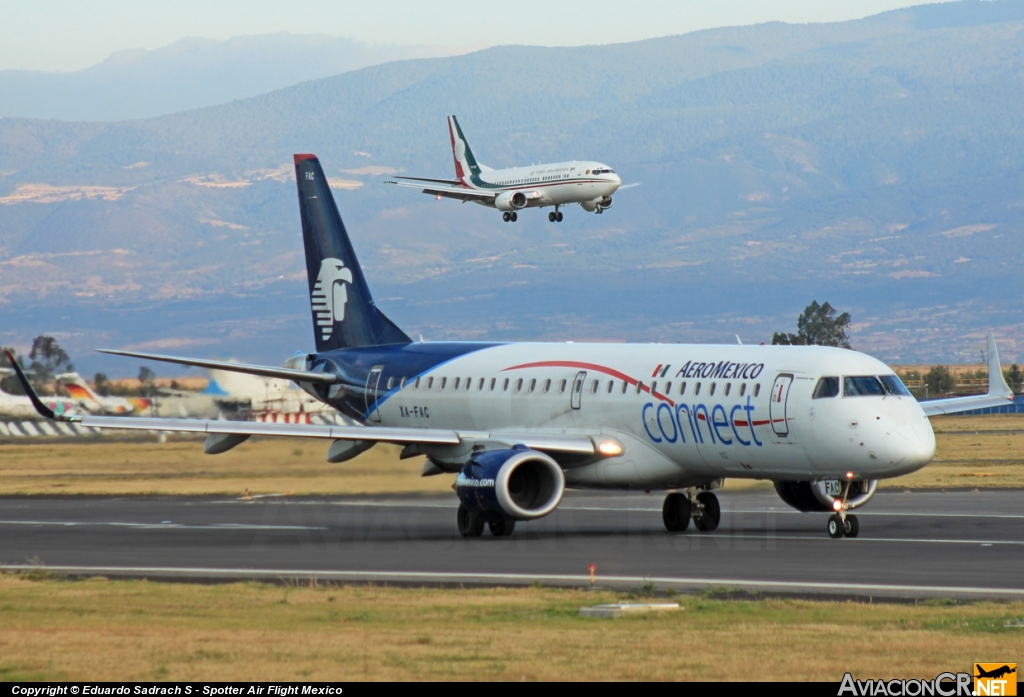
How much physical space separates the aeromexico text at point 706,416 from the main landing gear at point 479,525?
3447 millimetres

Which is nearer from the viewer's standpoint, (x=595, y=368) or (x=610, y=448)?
(x=610, y=448)

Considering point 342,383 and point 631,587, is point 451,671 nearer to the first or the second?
point 631,587

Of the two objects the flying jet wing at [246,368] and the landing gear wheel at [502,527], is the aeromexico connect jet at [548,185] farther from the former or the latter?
the landing gear wheel at [502,527]

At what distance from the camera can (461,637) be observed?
64.3ft

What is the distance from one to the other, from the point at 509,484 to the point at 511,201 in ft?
169

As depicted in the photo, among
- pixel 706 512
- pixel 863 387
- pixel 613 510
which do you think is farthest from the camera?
pixel 613 510

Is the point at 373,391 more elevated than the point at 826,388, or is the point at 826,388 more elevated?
the point at 373,391

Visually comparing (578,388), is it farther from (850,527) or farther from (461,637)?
(461,637)

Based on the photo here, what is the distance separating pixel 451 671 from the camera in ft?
56.4

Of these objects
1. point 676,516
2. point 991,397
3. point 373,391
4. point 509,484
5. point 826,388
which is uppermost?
point 373,391

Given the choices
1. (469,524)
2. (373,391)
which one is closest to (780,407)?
(469,524)

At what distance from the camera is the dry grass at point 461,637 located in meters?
17.2

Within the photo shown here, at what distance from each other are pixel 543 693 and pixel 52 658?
5.48 meters

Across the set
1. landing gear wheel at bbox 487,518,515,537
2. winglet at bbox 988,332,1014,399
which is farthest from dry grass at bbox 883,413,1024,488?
landing gear wheel at bbox 487,518,515,537
